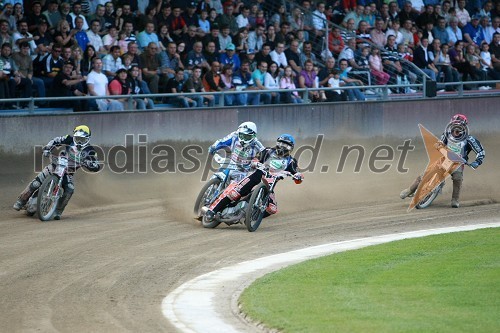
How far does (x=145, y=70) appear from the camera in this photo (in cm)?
2327

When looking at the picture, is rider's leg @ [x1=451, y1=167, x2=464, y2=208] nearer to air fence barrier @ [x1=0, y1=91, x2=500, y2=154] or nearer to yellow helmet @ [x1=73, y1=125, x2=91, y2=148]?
air fence barrier @ [x1=0, y1=91, x2=500, y2=154]

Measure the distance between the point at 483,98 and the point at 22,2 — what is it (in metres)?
13.1

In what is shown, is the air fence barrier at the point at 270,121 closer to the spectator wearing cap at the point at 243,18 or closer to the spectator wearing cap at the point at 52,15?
the spectator wearing cap at the point at 52,15

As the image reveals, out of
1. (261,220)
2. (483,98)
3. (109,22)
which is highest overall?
(109,22)

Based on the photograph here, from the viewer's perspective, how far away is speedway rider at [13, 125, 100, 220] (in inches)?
742

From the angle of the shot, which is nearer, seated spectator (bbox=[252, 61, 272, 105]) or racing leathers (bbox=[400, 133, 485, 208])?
racing leathers (bbox=[400, 133, 485, 208])

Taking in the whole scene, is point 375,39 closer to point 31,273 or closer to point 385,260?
point 385,260

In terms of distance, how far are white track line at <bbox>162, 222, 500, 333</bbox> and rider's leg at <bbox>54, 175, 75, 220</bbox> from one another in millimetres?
4889

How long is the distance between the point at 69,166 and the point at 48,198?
777mm

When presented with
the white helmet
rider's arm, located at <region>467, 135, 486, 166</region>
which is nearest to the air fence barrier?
the white helmet

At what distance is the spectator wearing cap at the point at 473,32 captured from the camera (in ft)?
101

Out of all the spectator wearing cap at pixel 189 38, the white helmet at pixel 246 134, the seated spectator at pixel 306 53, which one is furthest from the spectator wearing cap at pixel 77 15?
the seated spectator at pixel 306 53

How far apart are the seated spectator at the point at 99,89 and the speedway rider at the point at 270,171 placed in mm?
4587

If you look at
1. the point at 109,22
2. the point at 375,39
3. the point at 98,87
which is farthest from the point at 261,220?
the point at 375,39
